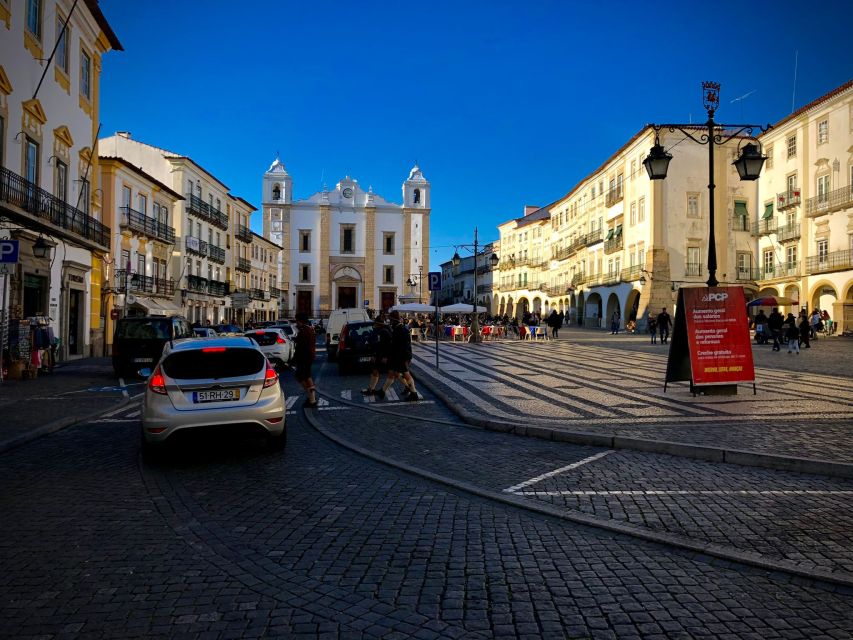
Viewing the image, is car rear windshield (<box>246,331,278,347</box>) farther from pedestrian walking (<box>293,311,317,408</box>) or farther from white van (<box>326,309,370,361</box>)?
pedestrian walking (<box>293,311,317,408</box>)

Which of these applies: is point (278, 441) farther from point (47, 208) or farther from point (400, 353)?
point (47, 208)

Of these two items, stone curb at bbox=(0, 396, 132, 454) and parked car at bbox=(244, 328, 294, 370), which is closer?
stone curb at bbox=(0, 396, 132, 454)

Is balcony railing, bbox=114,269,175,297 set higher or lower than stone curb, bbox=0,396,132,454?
higher

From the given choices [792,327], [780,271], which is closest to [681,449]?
[792,327]

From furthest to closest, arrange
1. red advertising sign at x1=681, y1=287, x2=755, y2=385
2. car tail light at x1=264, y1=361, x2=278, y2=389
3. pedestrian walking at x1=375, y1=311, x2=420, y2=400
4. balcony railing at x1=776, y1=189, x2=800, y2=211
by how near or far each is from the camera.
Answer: balcony railing at x1=776, y1=189, x2=800, y2=211 → pedestrian walking at x1=375, y1=311, x2=420, y2=400 → red advertising sign at x1=681, y1=287, x2=755, y2=385 → car tail light at x1=264, y1=361, x2=278, y2=389

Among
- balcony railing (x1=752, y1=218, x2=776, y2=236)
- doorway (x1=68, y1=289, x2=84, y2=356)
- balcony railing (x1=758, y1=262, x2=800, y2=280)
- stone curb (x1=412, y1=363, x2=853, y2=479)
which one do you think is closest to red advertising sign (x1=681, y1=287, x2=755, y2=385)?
stone curb (x1=412, y1=363, x2=853, y2=479)

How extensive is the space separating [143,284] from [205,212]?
1337 centimetres

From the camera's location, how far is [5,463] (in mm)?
7418

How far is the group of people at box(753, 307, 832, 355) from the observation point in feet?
82.3

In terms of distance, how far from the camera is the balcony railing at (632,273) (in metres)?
48.3

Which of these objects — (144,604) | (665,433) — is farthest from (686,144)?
(144,604)

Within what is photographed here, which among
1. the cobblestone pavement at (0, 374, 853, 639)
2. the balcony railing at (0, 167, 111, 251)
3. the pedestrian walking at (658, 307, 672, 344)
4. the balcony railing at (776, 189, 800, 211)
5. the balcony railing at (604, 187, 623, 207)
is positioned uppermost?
the balcony railing at (604, 187, 623, 207)

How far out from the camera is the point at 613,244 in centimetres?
5362

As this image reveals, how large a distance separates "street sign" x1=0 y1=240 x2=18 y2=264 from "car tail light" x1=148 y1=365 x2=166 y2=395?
866cm
